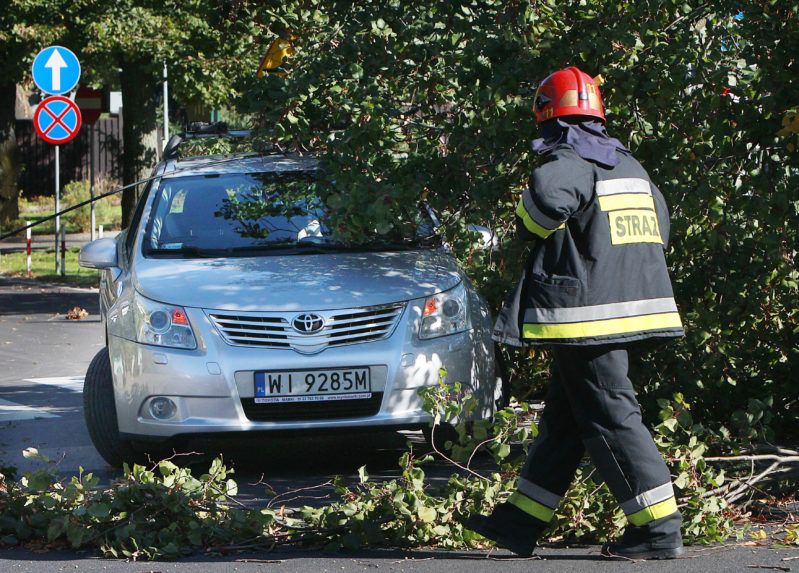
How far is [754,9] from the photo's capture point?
618 cm

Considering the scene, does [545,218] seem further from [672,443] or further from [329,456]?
[329,456]

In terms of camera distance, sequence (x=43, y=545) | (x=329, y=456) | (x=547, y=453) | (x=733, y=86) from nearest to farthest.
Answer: (x=547, y=453) → (x=43, y=545) → (x=733, y=86) → (x=329, y=456)

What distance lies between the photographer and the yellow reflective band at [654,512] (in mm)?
4738

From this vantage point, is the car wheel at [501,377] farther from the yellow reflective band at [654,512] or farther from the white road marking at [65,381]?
the white road marking at [65,381]

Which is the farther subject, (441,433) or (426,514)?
(441,433)

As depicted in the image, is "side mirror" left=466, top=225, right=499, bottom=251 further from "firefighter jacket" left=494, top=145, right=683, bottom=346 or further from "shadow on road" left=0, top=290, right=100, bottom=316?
"shadow on road" left=0, top=290, right=100, bottom=316

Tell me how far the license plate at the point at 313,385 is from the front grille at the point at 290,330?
0.13 m

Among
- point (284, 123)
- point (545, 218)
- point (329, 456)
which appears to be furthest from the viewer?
point (329, 456)

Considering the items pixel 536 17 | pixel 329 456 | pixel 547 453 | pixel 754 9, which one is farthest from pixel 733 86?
pixel 329 456

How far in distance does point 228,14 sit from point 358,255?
1699 mm

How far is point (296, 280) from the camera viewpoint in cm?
673

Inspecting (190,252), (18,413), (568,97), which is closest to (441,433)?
(190,252)

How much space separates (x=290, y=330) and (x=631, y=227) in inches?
84.4

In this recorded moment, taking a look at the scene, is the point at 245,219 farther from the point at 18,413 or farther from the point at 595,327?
the point at 595,327
